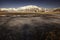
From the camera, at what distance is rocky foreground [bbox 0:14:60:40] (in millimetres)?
1161

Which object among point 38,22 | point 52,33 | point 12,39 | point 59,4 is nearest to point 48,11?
point 59,4

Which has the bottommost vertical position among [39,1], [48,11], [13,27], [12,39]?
[12,39]

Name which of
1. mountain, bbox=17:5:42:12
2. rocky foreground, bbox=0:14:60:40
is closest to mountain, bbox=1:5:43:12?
mountain, bbox=17:5:42:12

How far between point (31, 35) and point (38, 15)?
14.2 inches

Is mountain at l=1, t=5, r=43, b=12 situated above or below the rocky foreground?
above

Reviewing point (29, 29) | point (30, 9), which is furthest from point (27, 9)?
point (29, 29)

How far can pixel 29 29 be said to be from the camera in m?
1.20

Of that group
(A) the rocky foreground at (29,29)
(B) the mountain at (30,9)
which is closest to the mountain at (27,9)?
(B) the mountain at (30,9)

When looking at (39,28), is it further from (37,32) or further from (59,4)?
(59,4)

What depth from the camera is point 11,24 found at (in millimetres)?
1240

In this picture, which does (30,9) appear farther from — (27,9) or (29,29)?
(29,29)

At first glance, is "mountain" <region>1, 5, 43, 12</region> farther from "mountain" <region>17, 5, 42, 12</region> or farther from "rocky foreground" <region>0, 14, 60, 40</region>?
"rocky foreground" <region>0, 14, 60, 40</region>

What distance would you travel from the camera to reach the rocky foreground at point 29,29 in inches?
45.7

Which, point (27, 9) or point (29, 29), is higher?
point (27, 9)
